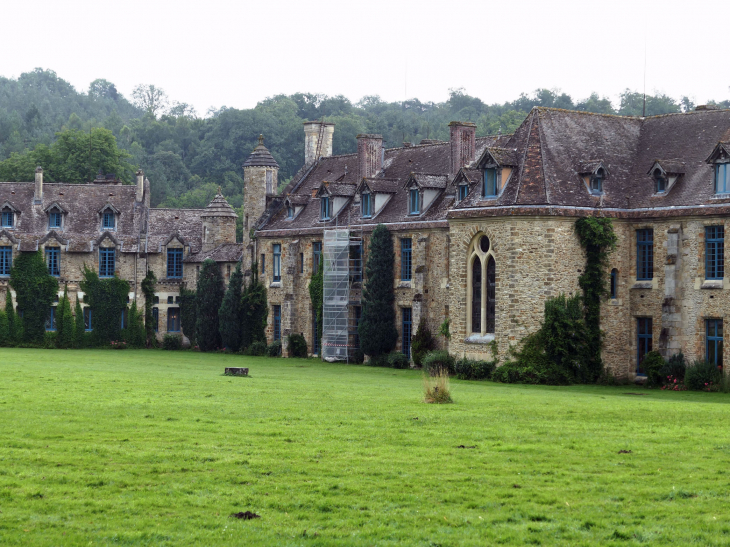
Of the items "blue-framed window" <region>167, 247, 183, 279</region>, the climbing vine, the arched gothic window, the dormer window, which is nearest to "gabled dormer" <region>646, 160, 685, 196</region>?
the dormer window

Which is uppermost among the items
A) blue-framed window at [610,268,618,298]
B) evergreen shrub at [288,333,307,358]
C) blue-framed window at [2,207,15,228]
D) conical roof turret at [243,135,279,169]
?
conical roof turret at [243,135,279,169]

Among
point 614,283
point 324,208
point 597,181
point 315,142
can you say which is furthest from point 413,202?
point 315,142

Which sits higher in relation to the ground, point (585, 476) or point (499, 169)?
point (499, 169)

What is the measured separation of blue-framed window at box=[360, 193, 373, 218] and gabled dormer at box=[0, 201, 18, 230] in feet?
75.0

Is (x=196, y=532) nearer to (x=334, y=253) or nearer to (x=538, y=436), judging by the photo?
(x=538, y=436)

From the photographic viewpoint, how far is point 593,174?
40.6 meters

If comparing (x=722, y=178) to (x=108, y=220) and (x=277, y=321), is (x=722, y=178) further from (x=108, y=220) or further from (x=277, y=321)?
(x=108, y=220)

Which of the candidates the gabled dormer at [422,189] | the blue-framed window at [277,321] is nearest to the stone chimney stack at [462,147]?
the gabled dormer at [422,189]

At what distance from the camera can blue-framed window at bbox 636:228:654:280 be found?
40406 millimetres

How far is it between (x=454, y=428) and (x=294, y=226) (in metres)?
35.5

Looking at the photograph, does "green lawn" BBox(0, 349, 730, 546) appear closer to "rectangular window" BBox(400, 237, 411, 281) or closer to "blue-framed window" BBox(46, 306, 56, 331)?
"rectangular window" BBox(400, 237, 411, 281)

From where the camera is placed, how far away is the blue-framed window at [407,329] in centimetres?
4897

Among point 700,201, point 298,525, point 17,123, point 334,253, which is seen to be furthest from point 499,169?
point 17,123

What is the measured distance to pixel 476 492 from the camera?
16.1 meters
